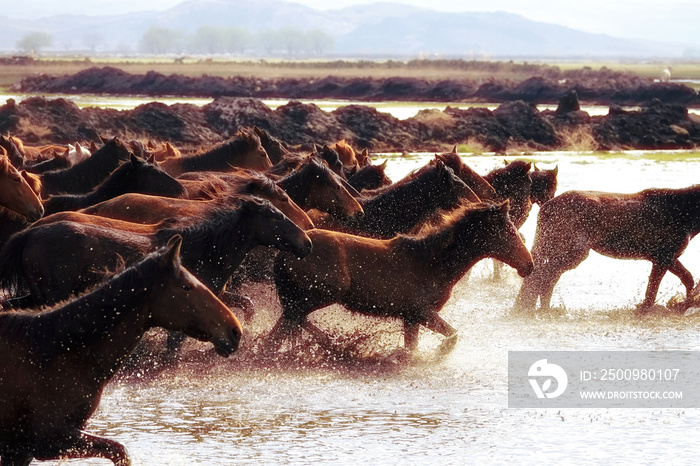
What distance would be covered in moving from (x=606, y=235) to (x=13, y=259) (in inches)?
215

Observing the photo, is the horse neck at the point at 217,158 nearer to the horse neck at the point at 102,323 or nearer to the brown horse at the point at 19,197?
the brown horse at the point at 19,197

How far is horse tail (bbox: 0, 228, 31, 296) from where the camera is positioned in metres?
6.58

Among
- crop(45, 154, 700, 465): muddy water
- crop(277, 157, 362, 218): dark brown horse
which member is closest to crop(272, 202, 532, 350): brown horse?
crop(45, 154, 700, 465): muddy water

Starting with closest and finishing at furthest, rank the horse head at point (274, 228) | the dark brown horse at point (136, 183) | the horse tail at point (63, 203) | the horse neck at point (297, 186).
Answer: the horse head at point (274, 228) < the horse tail at point (63, 203) < the dark brown horse at point (136, 183) < the horse neck at point (297, 186)

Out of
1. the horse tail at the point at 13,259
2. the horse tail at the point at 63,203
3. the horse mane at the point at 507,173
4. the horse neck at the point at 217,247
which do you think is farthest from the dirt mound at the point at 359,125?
the horse tail at the point at 13,259

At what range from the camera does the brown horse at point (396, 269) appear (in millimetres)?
7551

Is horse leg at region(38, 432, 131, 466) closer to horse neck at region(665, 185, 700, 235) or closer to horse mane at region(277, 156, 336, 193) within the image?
horse mane at region(277, 156, 336, 193)

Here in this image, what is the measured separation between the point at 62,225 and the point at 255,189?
157cm

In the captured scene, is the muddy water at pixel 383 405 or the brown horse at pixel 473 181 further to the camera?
the brown horse at pixel 473 181

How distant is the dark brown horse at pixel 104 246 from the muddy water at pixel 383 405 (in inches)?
34.1

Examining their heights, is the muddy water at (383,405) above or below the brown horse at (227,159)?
below

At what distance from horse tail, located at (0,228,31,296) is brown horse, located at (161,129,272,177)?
15.4ft

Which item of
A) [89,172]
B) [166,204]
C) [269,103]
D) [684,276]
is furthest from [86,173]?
[269,103]

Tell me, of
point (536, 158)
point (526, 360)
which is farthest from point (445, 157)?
point (536, 158)
